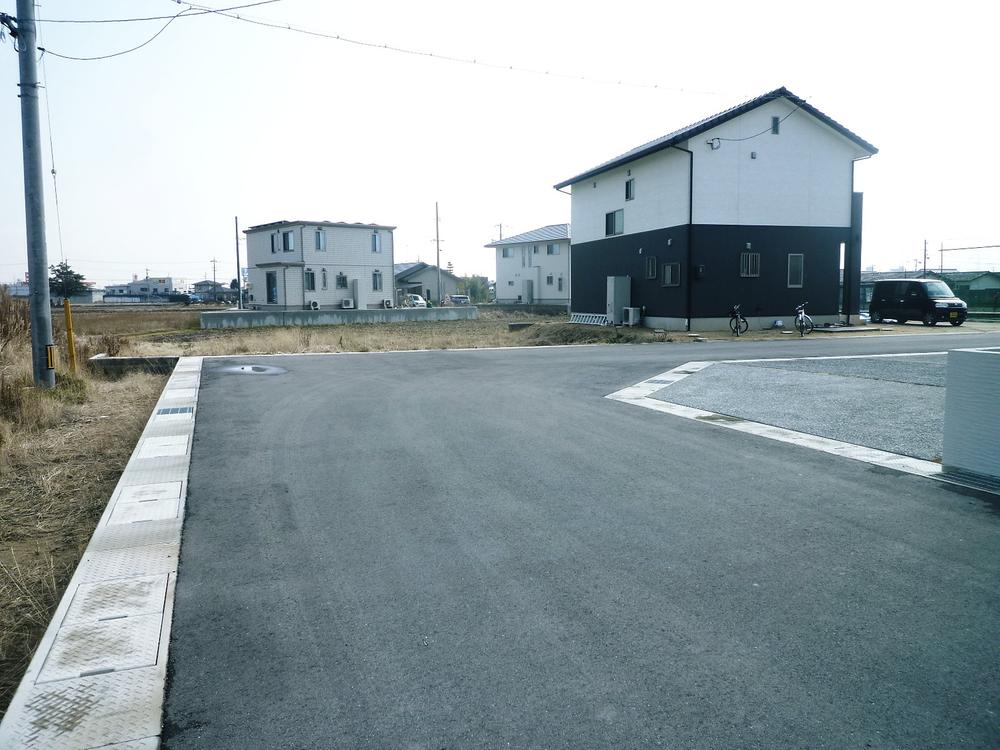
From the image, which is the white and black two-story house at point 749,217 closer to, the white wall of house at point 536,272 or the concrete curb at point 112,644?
the concrete curb at point 112,644

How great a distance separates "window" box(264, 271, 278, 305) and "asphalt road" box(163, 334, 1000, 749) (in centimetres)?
3911

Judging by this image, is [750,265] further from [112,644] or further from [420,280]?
[420,280]

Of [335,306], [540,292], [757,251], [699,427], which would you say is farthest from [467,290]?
[699,427]

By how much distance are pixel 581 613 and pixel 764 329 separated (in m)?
22.6

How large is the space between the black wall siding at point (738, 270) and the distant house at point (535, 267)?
24.1 metres

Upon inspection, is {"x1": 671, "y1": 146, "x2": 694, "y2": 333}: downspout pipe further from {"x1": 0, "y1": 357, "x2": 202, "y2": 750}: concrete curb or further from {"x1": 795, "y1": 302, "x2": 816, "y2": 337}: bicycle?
{"x1": 0, "y1": 357, "x2": 202, "y2": 750}: concrete curb

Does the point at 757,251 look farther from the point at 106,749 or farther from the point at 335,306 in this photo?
the point at 335,306

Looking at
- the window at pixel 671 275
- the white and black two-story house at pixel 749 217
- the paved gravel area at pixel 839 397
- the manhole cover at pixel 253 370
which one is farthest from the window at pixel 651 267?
the manhole cover at pixel 253 370

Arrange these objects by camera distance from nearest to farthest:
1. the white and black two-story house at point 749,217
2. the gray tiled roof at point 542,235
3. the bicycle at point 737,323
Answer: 1. the bicycle at point 737,323
2. the white and black two-story house at point 749,217
3. the gray tiled roof at point 542,235

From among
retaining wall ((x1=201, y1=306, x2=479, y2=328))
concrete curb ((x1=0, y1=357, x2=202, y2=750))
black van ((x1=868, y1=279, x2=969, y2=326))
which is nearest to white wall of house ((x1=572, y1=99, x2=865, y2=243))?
black van ((x1=868, y1=279, x2=969, y2=326))

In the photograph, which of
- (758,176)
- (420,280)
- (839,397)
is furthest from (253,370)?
(420,280)

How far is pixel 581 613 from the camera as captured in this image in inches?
128

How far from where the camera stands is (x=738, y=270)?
23797mm

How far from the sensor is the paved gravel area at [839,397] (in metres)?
7.07
